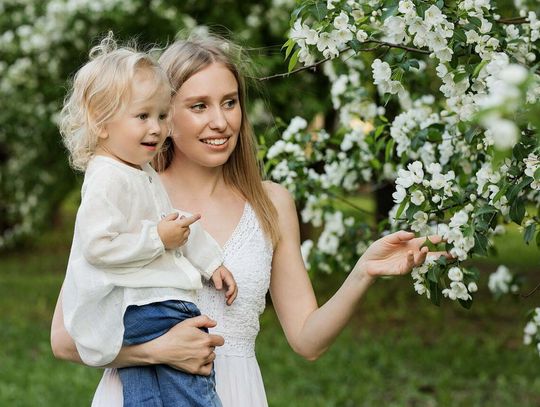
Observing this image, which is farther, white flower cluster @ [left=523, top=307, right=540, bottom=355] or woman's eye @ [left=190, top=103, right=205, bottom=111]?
white flower cluster @ [left=523, top=307, right=540, bottom=355]

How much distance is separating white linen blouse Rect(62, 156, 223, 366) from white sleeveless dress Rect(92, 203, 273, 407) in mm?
254

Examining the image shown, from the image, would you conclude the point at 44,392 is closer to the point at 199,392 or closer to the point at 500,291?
the point at 500,291

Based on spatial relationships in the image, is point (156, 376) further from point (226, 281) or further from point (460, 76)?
point (460, 76)

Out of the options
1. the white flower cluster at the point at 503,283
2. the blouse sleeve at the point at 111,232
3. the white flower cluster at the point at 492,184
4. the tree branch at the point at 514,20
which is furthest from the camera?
the white flower cluster at the point at 503,283

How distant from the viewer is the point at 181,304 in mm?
2355

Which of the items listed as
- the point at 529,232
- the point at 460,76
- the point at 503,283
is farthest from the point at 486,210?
the point at 503,283

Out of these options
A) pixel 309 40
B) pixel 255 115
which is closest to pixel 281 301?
pixel 309 40

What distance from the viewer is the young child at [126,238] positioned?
2.25m

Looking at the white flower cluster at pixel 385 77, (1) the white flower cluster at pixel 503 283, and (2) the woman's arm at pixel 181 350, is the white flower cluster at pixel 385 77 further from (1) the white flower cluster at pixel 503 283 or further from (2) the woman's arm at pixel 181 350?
(1) the white flower cluster at pixel 503 283

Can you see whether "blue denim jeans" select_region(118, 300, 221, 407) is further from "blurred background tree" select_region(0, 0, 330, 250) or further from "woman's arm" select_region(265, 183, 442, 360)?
"blurred background tree" select_region(0, 0, 330, 250)

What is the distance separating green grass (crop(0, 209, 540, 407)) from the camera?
248 inches

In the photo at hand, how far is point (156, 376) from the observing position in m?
2.35

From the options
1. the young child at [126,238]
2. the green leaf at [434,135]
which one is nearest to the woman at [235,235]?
the young child at [126,238]

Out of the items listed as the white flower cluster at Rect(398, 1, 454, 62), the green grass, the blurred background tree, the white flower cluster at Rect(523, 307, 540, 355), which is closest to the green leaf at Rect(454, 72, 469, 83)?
the white flower cluster at Rect(398, 1, 454, 62)
